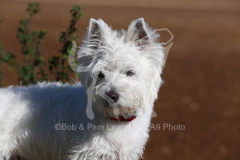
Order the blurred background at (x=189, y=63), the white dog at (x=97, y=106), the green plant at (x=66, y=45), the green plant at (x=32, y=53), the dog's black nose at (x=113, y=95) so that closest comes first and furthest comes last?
the dog's black nose at (x=113, y=95) → the white dog at (x=97, y=106) → the green plant at (x=66, y=45) → the green plant at (x=32, y=53) → the blurred background at (x=189, y=63)

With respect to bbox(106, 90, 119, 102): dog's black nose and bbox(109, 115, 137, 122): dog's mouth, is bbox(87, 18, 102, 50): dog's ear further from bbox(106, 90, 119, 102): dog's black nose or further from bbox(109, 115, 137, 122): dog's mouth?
bbox(109, 115, 137, 122): dog's mouth

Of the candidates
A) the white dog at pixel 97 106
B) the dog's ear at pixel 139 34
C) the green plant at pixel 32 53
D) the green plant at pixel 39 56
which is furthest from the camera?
the green plant at pixel 32 53

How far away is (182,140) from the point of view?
443 inches

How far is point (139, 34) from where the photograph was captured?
20.9 feet

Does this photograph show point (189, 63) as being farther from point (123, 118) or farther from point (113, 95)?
point (113, 95)

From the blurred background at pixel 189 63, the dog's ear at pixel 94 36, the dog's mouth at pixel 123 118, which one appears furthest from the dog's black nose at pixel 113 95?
the blurred background at pixel 189 63

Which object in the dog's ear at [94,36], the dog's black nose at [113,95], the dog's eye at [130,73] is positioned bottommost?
the dog's black nose at [113,95]

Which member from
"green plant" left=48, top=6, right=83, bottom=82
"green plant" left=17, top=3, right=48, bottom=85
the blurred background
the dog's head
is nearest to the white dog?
the dog's head

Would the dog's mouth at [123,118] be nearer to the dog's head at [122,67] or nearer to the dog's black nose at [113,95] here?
the dog's head at [122,67]

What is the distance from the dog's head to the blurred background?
4214mm

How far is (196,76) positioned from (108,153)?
1187 centimetres

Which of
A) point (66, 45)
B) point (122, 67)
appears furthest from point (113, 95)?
point (66, 45)

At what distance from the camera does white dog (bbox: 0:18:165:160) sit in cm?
612

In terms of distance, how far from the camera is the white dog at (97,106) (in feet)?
20.1
